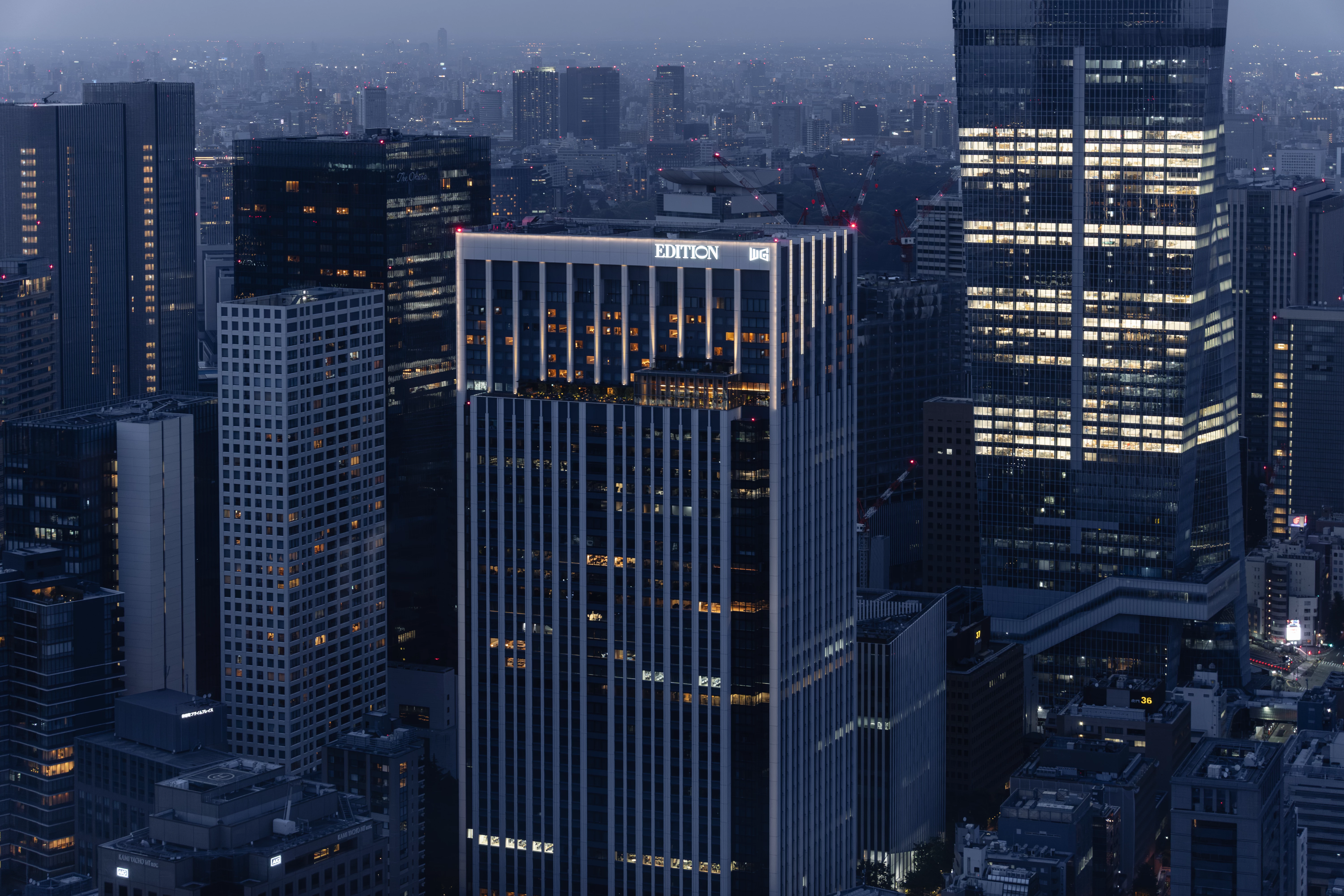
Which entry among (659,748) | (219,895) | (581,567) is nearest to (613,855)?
(659,748)

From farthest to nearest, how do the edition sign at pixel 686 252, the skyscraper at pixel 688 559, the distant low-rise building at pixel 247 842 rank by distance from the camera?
the edition sign at pixel 686 252 → the skyscraper at pixel 688 559 → the distant low-rise building at pixel 247 842

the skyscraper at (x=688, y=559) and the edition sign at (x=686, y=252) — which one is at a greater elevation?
the edition sign at (x=686, y=252)

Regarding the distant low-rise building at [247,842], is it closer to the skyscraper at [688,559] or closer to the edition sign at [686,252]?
the skyscraper at [688,559]

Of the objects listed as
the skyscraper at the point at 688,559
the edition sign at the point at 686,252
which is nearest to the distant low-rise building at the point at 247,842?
the skyscraper at the point at 688,559

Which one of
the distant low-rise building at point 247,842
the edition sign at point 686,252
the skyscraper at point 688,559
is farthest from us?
the edition sign at point 686,252

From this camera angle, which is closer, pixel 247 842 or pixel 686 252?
pixel 247 842

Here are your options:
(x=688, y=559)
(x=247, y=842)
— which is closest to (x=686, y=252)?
(x=688, y=559)

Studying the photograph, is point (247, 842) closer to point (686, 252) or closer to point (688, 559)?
point (688, 559)

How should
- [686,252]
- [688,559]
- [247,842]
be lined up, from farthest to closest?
[686,252], [688,559], [247,842]

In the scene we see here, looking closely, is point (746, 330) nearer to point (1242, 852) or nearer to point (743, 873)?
point (743, 873)
